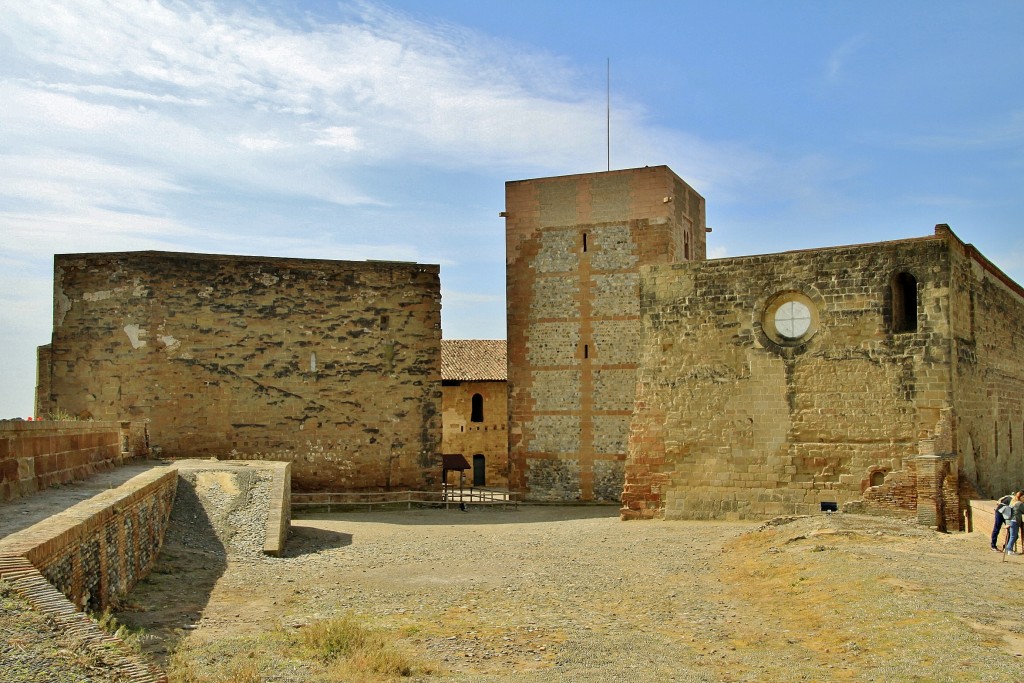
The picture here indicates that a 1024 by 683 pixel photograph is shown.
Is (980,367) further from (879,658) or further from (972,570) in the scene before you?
(879,658)

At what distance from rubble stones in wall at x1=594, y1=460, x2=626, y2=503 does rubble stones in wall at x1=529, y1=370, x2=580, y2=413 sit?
1.52m

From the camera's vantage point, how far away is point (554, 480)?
2306 centimetres

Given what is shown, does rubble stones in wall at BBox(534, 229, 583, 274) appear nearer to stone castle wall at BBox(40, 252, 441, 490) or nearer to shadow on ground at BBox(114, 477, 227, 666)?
stone castle wall at BBox(40, 252, 441, 490)

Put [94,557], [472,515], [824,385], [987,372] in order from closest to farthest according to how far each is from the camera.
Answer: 1. [94,557]
2. [824,385]
3. [987,372]
4. [472,515]

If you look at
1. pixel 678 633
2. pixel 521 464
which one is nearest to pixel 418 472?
pixel 521 464

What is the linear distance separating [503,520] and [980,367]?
9.63m

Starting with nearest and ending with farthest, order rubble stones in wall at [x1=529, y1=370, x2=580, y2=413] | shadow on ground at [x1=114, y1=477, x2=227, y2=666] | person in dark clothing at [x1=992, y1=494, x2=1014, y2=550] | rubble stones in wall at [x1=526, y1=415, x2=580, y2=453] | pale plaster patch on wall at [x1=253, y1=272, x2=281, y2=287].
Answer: shadow on ground at [x1=114, y1=477, x2=227, y2=666] → person in dark clothing at [x1=992, y1=494, x2=1014, y2=550] → pale plaster patch on wall at [x1=253, y1=272, x2=281, y2=287] → rubble stones in wall at [x1=526, y1=415, x2=580, y2=453] → rubble stones in wall at [x1=529, y1=370, x2=580, y2=413]

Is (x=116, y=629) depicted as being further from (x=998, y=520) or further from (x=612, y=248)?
(x=612, y=248)

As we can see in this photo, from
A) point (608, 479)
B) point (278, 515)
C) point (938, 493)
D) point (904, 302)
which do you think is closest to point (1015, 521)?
point (938, 493)

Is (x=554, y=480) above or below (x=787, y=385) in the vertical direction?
below

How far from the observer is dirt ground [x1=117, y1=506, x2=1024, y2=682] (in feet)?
26.3

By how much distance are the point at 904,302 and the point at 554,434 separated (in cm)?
1063

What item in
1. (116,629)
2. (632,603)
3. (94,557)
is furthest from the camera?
(632,603)

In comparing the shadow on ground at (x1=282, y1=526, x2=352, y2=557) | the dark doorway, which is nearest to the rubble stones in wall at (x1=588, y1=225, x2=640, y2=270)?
the shadow on ground at (x1=282, y1=526, x2=352, y2=557)
